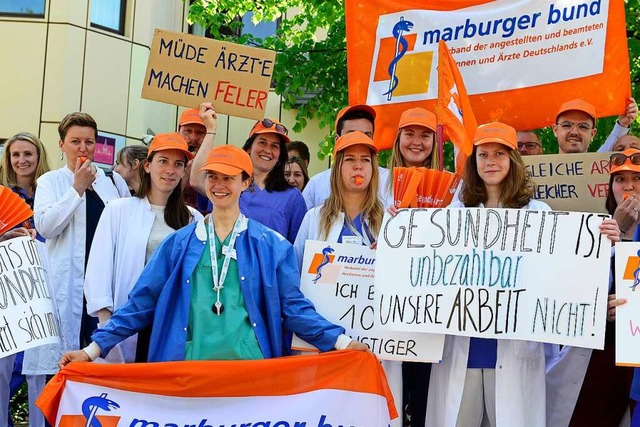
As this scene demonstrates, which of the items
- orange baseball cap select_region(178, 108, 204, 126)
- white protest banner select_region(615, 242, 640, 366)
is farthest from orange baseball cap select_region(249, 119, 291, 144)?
white protest banner select_region(615, 242, 640, 366)

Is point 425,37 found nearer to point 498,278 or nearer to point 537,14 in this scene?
point 537,14

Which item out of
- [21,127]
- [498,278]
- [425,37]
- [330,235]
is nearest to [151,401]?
[330,235]

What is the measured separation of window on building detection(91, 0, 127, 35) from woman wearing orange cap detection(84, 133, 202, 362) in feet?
32.1

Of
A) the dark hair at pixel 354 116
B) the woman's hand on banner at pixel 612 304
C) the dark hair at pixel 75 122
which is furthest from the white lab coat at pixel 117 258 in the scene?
the woman's hand on banner at pixel 612 304

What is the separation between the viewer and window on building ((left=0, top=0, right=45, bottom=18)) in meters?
16.0

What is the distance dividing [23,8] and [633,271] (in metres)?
12.3

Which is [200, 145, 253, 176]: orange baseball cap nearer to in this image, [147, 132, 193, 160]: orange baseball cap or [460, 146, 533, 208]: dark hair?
[147, 132, 193, 160]: orange baseball cap

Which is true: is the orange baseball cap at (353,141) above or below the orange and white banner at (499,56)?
below

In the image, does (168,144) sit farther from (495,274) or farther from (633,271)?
(633,271)

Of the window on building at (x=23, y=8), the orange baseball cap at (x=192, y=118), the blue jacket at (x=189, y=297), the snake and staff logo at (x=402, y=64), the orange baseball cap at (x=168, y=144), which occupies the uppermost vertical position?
the window on building at (x=23, y=8)

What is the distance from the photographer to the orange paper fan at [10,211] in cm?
674

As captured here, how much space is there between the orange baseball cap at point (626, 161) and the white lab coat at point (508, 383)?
4.48 feet

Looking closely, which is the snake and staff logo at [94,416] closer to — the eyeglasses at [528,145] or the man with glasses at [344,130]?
the man with glasses at [344,130]

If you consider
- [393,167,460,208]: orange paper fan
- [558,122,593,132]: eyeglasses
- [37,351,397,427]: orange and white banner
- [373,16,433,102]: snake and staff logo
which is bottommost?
[37,351,397,427]: orange and white banner
